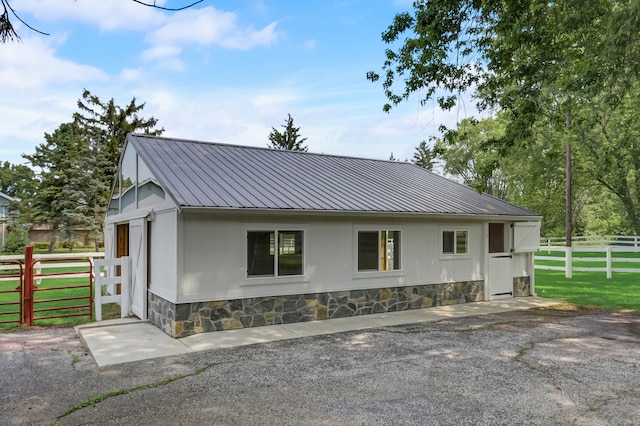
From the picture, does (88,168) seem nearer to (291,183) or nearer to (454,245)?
(291,183)

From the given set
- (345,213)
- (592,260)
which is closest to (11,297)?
(345,213)

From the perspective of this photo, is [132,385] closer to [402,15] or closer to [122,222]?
[122,222]

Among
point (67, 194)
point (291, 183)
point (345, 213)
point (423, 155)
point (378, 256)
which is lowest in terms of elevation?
point (378, 256)

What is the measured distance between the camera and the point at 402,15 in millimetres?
7891

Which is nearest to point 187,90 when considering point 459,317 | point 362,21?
point 362,21

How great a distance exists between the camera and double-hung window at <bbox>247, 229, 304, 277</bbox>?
8109 mm

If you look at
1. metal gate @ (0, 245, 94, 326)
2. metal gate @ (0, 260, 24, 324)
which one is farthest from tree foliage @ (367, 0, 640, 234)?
metal gate @ (0, 260, 24, 324)

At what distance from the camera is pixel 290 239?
27.8 ft

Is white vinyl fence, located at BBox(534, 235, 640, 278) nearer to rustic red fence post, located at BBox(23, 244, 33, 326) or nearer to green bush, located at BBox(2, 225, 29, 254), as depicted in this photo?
rustic red fence post, located at BBox(23, 244, 33, 326)

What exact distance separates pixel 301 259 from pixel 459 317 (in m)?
3.66

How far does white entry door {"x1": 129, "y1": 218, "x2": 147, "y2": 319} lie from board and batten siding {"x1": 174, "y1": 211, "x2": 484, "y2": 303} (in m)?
Result: 0.61

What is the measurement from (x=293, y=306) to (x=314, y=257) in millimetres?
1066

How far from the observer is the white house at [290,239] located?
7656 mm

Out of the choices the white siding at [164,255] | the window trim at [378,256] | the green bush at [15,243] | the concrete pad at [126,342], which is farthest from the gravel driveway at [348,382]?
the green bush at [15,243]
